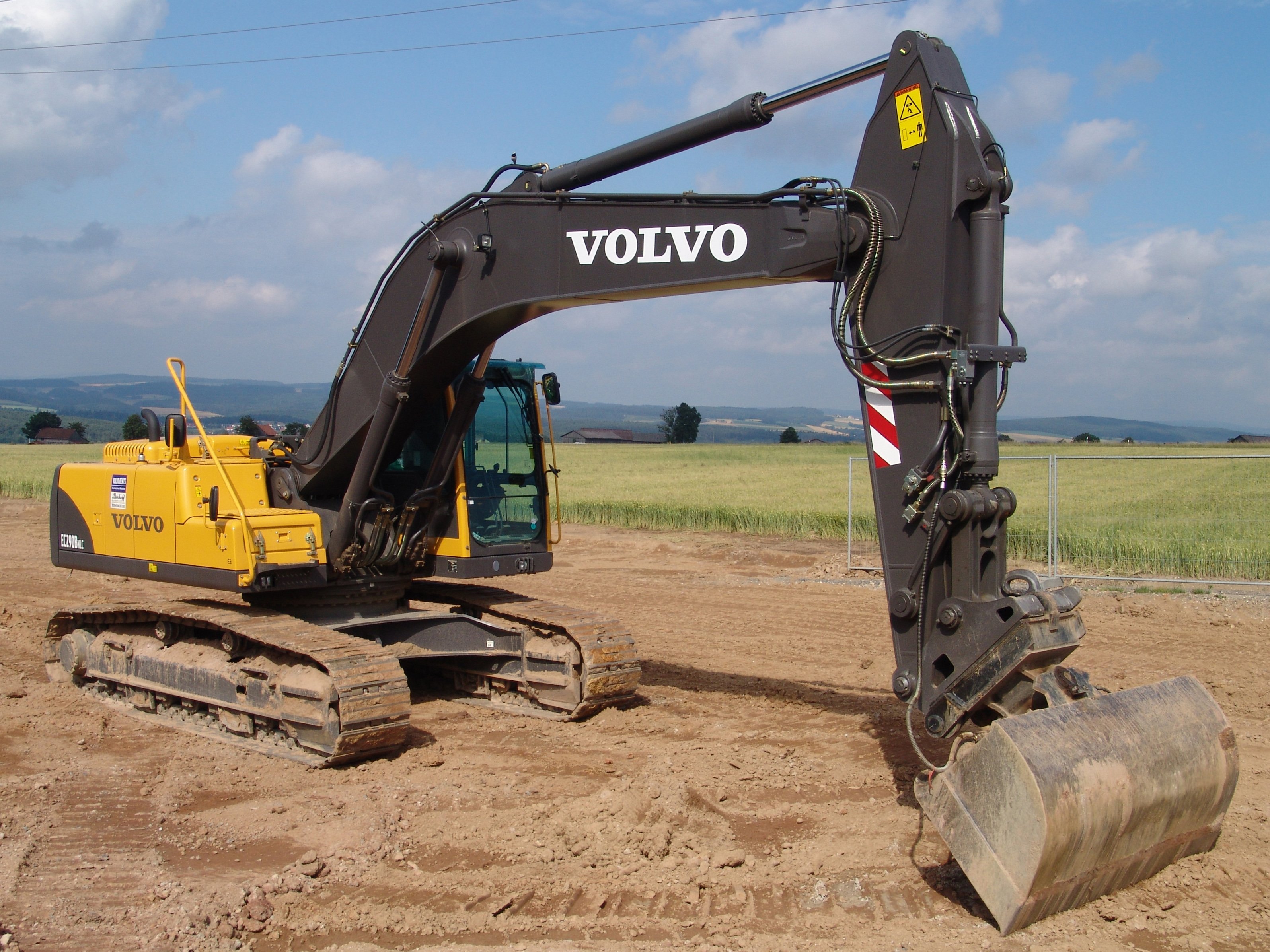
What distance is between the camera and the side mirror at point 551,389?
862cm

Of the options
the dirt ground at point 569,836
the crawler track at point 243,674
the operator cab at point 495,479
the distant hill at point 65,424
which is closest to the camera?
the dirt ground at point 569,836

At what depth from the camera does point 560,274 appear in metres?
6.68

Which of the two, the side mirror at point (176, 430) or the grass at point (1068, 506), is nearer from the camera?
the side mirror at point (176, 430)

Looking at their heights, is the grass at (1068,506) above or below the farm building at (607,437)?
below

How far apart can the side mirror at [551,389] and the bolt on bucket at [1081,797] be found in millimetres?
4641

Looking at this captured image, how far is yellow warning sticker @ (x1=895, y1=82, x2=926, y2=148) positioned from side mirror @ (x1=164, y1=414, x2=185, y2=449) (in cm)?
595

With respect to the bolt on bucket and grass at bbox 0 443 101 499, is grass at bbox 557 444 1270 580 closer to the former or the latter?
the bolt on bucket

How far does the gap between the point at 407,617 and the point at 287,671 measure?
136cm

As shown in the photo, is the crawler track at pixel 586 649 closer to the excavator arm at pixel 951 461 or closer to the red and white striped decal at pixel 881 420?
the excavator arm at pixel 951 461

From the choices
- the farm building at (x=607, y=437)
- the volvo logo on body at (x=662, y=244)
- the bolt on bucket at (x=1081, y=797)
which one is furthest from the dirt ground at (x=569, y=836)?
the farm building at (x=607, y=437)

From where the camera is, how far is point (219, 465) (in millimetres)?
7973

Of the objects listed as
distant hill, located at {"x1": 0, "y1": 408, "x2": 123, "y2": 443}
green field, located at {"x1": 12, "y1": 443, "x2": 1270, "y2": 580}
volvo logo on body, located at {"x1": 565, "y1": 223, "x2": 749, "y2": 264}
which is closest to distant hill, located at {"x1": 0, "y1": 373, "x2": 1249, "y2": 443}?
distant hill, located at {"x1": 0, "y1": 408, "x2": 123, "y2": 443}

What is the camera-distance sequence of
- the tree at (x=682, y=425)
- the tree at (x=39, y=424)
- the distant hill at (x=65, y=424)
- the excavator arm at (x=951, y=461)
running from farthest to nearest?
the tree at (x=682, y=425) < the distant hill at (x=65, y=424) < the tree at (x=39, y=424) < the excavator arm at (x=951, y=461)

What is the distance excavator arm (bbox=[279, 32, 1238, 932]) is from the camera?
455cm
